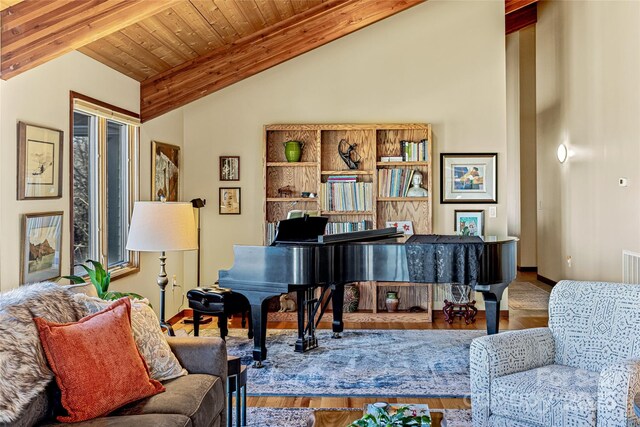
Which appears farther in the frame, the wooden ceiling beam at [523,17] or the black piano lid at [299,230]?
the wooden ceiling beam at [523,17]

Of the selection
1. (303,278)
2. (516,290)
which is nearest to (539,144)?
(516,290)

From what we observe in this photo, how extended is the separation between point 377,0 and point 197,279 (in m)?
3.45

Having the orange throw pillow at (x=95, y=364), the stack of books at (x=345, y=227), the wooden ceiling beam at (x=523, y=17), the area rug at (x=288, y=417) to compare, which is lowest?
the area rug at (x=288, y=417)

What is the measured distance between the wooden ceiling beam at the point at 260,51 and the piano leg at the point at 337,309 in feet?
7.46

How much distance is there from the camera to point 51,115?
394 centimetres

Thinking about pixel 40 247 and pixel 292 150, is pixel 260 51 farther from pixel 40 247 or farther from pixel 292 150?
pixel 40 247

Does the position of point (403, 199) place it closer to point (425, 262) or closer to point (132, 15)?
point (425, 262)

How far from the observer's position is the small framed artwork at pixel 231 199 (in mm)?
6664

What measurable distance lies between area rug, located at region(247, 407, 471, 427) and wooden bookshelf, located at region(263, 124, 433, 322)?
2722 mm

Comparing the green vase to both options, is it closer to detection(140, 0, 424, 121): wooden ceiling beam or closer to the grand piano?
detection(140, 0, 424, 121): wooden ceiling beam

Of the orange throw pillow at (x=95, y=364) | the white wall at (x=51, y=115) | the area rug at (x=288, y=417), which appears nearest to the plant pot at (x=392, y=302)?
the white wall at (x=51, y=115)

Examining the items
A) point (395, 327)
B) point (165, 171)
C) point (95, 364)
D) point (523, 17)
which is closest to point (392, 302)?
point (395, 327)

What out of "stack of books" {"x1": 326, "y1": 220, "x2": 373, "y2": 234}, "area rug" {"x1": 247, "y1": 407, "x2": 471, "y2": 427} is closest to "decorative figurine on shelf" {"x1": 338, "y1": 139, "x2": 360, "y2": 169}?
"stack of books" {"x1": 326, "y1": 220, "x2": 373, "y2": 234}

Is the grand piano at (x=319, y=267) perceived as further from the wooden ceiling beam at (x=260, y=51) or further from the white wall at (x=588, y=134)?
the white wall at (x=588, y=134)
